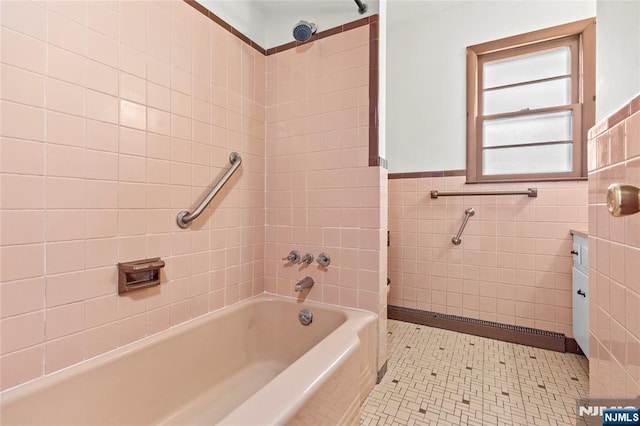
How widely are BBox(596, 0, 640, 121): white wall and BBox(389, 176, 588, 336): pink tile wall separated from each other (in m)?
1.66

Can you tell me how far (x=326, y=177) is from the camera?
1651 mm

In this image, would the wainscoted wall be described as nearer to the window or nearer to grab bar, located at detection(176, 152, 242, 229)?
grab bar, located at detection(176, 152, 242, 229)

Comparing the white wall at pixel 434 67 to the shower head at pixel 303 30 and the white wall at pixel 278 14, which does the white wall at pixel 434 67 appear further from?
the shower head at pixel 303 30

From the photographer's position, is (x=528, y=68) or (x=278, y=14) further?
(x=528, y=68)

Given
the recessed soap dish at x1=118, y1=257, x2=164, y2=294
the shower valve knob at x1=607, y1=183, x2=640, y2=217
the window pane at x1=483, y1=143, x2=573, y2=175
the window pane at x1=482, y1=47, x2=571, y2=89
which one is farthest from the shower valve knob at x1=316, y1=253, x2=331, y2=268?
the window pane at x1=482, y1=47, x2=571, y2=89

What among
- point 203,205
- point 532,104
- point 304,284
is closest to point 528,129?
point 532,104

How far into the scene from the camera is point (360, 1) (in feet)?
4.92

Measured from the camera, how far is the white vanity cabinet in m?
1.64

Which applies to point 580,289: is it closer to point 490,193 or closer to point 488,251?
point 488,251

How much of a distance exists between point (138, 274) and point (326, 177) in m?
1.04

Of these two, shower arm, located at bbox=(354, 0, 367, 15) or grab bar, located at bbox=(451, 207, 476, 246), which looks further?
grab bar, located at bbox=(451, 207, 476, 246)

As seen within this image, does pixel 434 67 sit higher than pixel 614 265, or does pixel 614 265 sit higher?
pixel 434 67

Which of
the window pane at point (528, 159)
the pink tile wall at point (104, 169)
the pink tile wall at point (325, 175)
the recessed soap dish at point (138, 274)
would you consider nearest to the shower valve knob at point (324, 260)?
the pink tile wall at point (325, 175)

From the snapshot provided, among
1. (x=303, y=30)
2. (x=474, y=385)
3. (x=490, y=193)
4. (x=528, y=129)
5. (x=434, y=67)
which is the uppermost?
(x=434, y=67)
